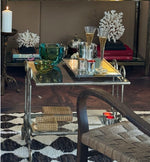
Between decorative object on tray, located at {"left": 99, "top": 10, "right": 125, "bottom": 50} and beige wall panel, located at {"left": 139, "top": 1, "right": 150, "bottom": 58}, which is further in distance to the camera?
beige wall panel, located at {"left": 139, "top": 1, "right": 150, "bottom": 58}

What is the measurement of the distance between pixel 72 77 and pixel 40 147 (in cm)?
43

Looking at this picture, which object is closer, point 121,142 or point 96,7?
point 121,142

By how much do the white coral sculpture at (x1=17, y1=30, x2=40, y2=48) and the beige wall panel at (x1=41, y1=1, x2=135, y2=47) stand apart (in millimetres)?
206

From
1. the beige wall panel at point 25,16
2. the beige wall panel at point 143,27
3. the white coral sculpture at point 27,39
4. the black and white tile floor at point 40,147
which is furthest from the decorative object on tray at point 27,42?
the black and white tile floor at point 40,147

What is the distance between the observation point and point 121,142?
211 centimetres

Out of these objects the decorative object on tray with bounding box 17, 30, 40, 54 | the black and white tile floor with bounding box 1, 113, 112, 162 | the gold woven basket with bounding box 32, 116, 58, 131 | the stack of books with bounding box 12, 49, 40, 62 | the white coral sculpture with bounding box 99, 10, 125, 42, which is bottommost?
the black and white tile floor with bounding box 1, 113, 112, 162

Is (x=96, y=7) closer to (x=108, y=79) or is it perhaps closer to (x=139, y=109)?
(x=139, y=109)

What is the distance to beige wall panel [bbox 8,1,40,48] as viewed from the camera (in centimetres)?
439

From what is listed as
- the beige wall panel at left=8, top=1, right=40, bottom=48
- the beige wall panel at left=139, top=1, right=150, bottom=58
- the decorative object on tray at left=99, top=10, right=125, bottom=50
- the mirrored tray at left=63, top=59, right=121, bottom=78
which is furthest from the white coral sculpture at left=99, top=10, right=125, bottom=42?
the mirrored tray at left=63, top=59, right=121, bottom=78

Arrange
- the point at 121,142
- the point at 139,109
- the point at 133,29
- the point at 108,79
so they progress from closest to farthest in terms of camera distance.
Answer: the point at 121,142 < the point at 108,79 < the point at 139,109 < the point at 133,29

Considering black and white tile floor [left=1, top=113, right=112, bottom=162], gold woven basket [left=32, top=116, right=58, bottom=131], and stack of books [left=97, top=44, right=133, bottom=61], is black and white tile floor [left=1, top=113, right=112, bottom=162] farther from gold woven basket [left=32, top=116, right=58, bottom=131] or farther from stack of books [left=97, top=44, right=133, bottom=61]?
stack of books [left=97, top=44, right=133, bottom=61]

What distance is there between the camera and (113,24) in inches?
173

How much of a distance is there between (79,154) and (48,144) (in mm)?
682

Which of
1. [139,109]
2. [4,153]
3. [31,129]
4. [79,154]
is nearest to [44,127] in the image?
[31,129]
